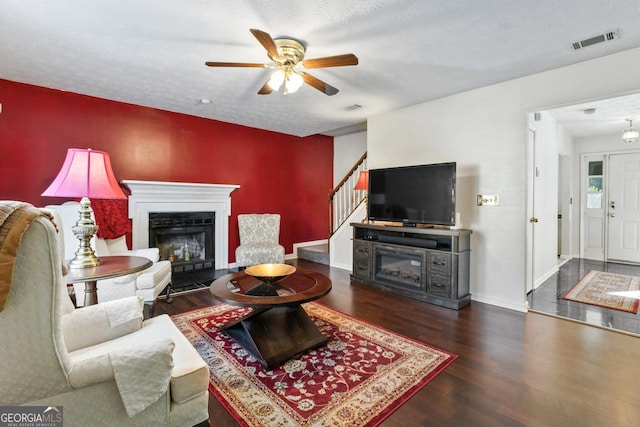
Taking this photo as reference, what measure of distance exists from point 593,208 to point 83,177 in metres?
8.38

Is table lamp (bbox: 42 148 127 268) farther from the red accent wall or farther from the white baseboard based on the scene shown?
the white baseboard

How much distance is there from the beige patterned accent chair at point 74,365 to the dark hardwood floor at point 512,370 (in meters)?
0.50

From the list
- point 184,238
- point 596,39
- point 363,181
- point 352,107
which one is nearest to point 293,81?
point 352,107

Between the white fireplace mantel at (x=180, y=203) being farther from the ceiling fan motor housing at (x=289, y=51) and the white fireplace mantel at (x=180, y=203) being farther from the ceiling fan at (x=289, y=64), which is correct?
the ceiling fan motor housing at (x=289, y=51)

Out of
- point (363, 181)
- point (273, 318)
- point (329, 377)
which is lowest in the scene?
point (329, 377)

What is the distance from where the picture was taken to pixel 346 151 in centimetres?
697

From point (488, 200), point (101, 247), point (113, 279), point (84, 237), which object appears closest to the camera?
point (84, 237)

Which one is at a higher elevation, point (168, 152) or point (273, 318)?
point (168, 152)

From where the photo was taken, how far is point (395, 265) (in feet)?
13.3

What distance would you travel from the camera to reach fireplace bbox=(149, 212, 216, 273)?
4602mm

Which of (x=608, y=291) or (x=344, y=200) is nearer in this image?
(x=608, y=291)

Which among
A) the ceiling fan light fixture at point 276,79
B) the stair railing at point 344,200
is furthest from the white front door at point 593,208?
the ceiling fan light fixture at point 276,79

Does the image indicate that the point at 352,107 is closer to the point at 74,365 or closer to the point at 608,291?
the point at 74,365

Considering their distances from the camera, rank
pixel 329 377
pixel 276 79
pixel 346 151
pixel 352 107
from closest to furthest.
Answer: pixel 329 377
pixel 276 79
pixel 352 107
pixel 346 151
